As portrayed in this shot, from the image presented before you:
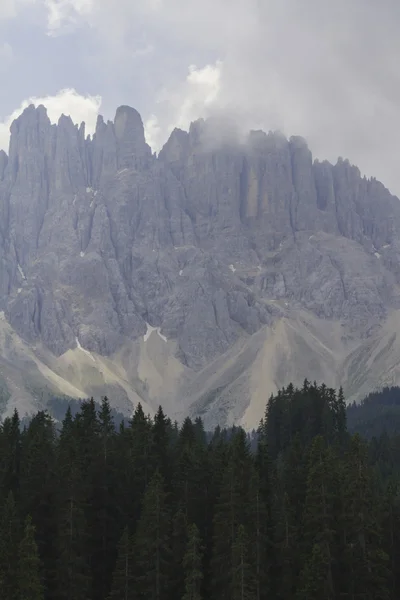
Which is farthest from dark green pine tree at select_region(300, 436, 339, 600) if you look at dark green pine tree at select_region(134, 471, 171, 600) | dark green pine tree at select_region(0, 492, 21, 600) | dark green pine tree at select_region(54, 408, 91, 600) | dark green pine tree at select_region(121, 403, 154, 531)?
dark green pine tree at select_region(0, 492, 21, 600)

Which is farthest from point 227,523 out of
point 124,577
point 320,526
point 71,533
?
point 71,533

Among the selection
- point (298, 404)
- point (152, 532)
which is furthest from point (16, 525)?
point (298, 404)

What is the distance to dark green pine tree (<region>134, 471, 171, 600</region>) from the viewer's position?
52.2 meters

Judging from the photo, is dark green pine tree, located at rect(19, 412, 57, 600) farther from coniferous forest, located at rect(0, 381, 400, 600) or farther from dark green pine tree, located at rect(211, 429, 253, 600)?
dark green pine tree, located at rect(211, 429, 253, 600)

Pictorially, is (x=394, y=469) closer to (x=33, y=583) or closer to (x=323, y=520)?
(x=323, y=520)

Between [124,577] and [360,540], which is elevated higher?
[360,540]

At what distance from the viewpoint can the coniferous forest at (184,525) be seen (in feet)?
165

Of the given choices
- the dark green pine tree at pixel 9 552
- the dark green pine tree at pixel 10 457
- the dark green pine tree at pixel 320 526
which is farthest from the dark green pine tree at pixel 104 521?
the dark green pine tree at pixel 320 526

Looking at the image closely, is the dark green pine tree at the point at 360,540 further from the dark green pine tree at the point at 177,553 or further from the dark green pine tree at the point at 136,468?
the dark green pine tree at the point at 136,468

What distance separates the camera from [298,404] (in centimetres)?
10581

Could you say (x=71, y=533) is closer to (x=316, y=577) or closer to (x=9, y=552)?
(x=9, y=552)

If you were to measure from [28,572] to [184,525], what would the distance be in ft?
44.4

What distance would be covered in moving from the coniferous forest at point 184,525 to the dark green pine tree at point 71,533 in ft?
0.32

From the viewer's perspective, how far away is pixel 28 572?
4559cm
